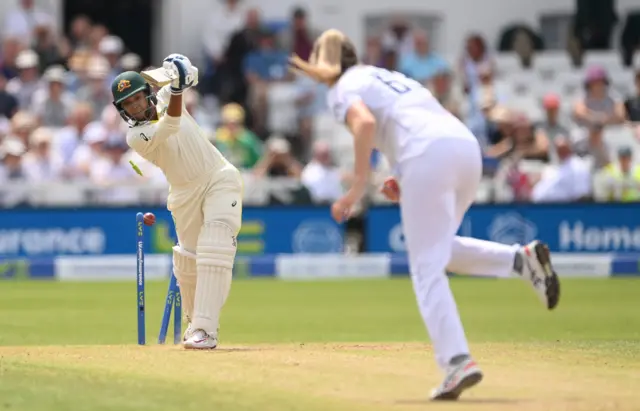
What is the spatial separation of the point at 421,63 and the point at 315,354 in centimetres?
1068

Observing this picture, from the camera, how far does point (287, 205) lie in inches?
621

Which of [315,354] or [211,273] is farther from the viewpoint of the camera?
[211,273]

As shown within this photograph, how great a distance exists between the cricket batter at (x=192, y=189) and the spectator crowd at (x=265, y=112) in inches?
282

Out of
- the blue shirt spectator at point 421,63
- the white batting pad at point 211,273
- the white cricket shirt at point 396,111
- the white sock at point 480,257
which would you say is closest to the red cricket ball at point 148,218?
the white batting pad at point 211,273

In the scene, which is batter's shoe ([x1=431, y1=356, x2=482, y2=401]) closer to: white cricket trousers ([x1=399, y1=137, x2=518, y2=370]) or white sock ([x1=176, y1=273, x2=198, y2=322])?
white cricket trousers ([x1=399, y1=137, x2=518, y2=370])

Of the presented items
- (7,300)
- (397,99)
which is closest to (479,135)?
(7,300)

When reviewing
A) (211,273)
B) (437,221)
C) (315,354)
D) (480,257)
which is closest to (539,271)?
(480,257)

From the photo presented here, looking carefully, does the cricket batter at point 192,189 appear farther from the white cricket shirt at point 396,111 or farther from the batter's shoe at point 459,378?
the batter's shoe at point 459,378

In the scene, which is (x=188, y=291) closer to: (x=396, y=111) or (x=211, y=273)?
(x=211, y=273)

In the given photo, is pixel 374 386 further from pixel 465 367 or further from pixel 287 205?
pixel 287 205

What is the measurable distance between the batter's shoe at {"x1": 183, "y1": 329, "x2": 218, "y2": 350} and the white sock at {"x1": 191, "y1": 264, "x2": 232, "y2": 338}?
2 cm

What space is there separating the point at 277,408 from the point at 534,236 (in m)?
10.1

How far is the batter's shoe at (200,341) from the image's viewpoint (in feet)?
27.1

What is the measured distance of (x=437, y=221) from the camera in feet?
20.4
